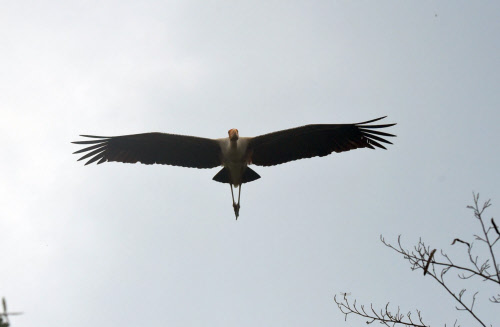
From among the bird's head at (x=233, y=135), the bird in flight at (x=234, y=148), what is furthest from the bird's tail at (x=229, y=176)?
the bird's head at (x=233, y=135)

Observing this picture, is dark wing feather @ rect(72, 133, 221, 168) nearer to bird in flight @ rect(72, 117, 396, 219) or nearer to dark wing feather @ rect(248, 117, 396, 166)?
bird in flight @ rect(72, 117, 396, 219)

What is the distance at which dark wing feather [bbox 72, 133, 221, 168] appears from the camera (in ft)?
34.2

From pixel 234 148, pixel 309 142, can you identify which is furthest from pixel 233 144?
pixel 309 142

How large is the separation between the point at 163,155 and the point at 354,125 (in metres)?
3.52

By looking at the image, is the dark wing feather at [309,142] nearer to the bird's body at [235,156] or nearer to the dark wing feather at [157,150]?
the bird's body at [235,156]

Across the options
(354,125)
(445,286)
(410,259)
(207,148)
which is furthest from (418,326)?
(207,148)

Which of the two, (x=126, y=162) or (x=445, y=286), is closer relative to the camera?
(x=445, y=286)

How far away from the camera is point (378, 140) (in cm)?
1037

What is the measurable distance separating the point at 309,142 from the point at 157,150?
9.14ft

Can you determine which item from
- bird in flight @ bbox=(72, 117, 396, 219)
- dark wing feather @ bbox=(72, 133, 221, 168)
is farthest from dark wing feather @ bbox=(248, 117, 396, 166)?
dark wing feather @ bbox=(72, 133, 221, 168)

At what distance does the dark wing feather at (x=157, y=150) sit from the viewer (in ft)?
34.2

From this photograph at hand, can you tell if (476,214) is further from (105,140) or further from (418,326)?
(105,140)

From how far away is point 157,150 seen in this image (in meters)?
10.7

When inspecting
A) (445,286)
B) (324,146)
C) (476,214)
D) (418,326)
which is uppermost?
A: (324,146)
